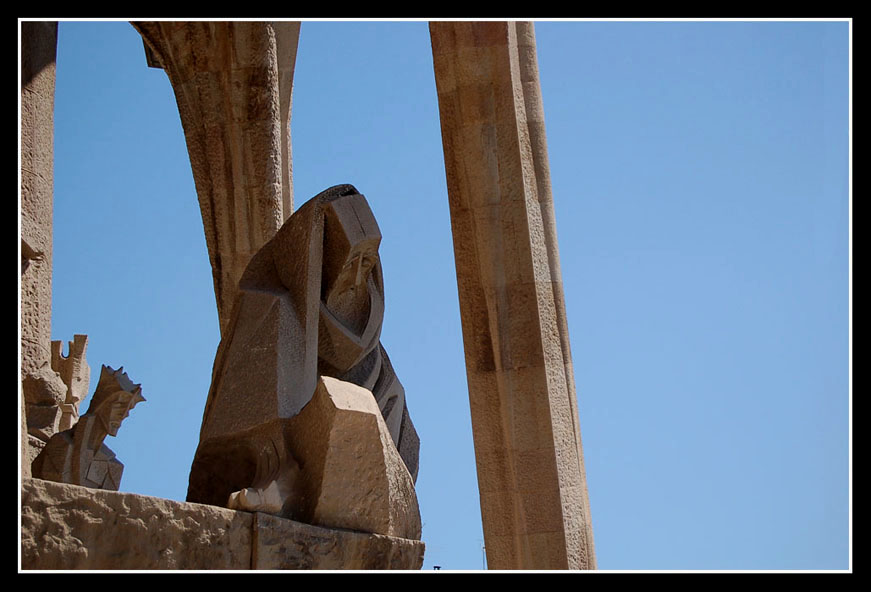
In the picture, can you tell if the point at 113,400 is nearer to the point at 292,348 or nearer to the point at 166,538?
the point at 292,348

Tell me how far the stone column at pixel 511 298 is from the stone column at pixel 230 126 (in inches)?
54.5

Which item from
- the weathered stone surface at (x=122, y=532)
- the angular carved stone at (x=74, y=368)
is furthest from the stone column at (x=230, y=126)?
the weathered stone surface at (x=122, y=532)

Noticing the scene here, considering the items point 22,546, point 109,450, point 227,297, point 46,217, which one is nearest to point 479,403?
point 227,297

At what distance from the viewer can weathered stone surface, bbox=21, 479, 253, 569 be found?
9.72 ft

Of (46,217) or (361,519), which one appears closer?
(361,519)

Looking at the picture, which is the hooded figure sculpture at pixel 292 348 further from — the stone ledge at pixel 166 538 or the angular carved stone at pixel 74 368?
the angular carved stone at pixel 74 368

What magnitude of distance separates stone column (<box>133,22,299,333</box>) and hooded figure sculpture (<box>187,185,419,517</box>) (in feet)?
13.9

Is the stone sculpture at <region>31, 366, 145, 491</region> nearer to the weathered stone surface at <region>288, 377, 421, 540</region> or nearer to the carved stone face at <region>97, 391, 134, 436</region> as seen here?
Answer: the carved stone face at <region>97, 391, 134, 436</region>

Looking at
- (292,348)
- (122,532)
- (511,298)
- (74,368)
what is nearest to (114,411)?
(511,298)

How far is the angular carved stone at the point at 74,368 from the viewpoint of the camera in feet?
42.5

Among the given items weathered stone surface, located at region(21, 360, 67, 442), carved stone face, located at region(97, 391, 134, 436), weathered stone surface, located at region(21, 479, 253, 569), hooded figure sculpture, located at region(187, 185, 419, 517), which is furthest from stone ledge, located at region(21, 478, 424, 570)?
weathered stone surface, located at region(21, 360, 67, 442)
